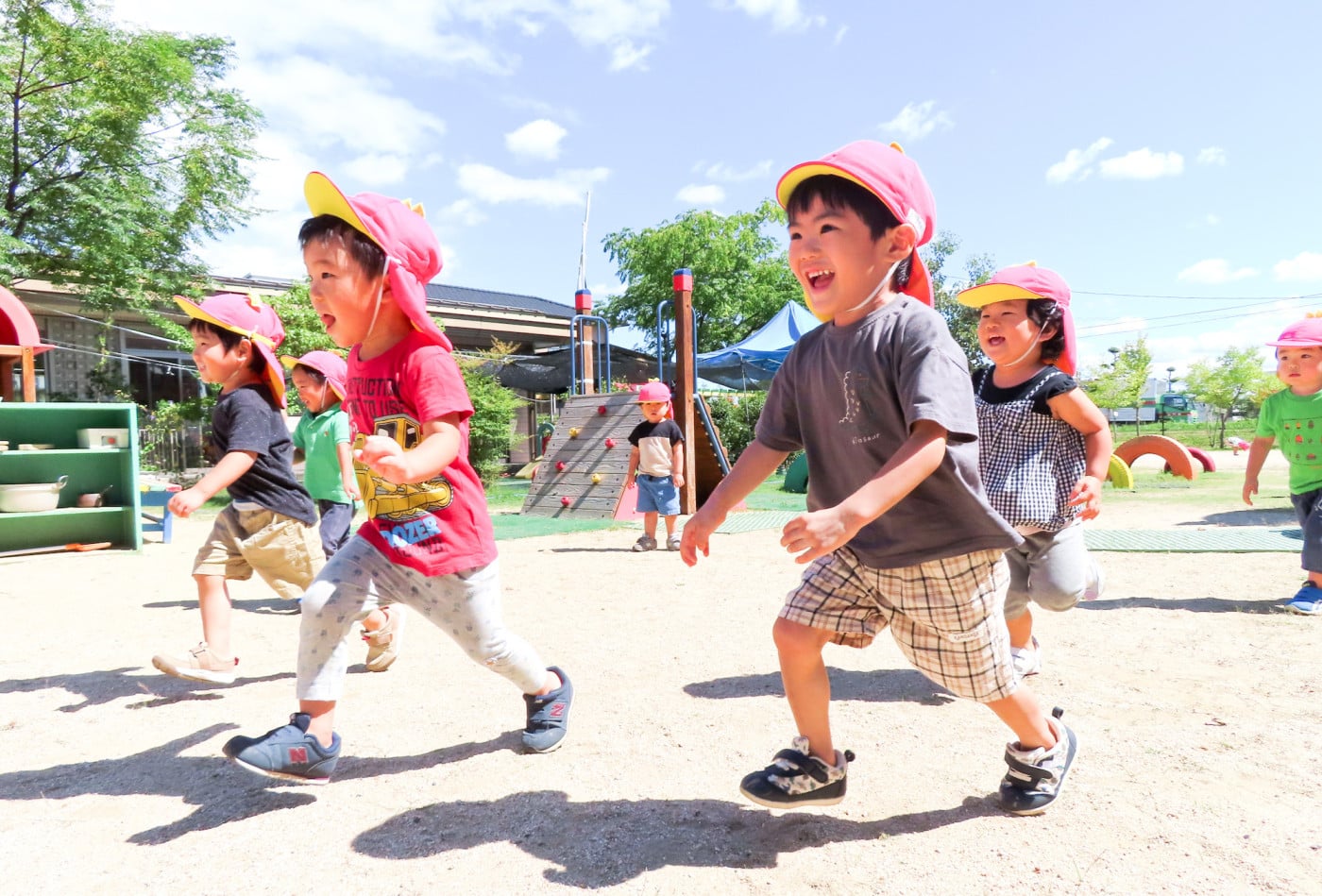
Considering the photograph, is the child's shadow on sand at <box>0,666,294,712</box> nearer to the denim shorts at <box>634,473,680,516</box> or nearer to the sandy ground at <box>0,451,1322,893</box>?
the sandy ground at <box>0,451,1322,893</box>

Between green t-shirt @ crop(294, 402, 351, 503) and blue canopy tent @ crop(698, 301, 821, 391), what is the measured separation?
1073cm

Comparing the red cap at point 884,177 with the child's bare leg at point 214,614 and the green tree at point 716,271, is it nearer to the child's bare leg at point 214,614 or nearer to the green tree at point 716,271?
the child's bare leg at point 214,614

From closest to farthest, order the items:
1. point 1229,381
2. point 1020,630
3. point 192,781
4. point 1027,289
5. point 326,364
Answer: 1. point 192,781
2. point 1027,289
3. point 1020,630
4. point 326,364
5. point 1229,381

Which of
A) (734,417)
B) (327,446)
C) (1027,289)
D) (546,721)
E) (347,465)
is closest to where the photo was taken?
(546,721)

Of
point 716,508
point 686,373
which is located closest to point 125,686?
point 716,508

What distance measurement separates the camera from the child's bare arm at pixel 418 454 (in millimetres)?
1873

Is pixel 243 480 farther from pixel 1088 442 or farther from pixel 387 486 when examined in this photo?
pixel 1088 442

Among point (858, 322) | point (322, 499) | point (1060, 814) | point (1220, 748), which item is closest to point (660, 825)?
point (1060, 814)

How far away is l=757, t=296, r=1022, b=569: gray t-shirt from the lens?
1754 mm

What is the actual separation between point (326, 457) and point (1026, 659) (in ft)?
12.6

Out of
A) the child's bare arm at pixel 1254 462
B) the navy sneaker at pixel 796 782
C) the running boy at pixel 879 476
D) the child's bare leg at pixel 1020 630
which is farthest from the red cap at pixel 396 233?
the child's bare arm at pixel 1254 462

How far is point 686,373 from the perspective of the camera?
383 inches

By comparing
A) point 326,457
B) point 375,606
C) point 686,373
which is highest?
point 686,373

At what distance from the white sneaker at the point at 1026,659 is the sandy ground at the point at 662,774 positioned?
4.0 inches
